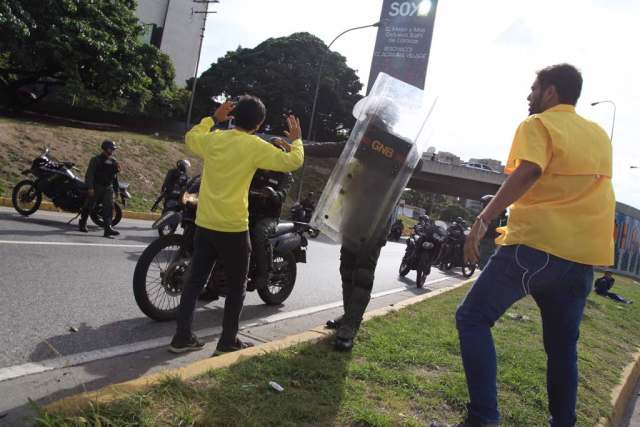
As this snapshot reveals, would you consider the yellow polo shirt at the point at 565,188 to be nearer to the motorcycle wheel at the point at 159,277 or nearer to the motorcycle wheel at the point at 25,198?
the motorcycle wheel at the point at 159,277


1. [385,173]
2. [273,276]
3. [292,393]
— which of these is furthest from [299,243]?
[292,393]

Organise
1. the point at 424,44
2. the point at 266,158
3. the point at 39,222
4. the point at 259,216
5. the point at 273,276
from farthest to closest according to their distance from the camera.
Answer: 1. the point at 424,44
2. the point at 39,222
3. the point at 273,276
4. the point at 259,216
5. the point at 266,158

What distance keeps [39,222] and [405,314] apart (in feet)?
22.0

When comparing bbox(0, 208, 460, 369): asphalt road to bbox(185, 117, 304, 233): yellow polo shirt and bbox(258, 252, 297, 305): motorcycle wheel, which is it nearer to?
bbox(258, 252, 297, 305): motorcycle wheel

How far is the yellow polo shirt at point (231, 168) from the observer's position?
3.48 meters

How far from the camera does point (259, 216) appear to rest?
5.00 meters

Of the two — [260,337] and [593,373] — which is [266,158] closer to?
[260,337]

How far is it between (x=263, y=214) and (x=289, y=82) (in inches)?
1703

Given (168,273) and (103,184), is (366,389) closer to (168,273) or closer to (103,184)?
(168,273)

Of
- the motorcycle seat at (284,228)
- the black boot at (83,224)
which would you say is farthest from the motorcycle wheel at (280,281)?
the black boot at (83,224)

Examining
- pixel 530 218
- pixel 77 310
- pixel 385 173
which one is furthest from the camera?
pixel 77 310

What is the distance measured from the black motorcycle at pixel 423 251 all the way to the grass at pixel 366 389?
4685mm

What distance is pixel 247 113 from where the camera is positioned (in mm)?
3547

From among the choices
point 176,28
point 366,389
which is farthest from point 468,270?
point 176,28
